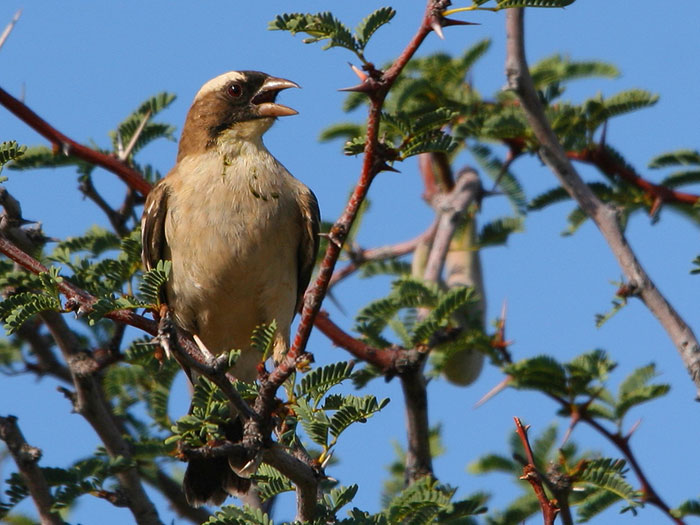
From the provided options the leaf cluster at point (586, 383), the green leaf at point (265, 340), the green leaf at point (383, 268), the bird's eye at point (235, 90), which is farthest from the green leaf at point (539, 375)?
the bird's eye at point (235, 90)

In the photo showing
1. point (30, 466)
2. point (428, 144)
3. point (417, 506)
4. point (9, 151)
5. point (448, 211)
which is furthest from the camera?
point (448, 211)

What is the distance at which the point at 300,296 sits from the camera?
6.38 meters

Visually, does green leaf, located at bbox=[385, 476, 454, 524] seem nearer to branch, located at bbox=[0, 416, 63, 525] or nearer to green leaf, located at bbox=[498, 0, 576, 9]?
branch, located at bbox=[0, 416, 63, 525]

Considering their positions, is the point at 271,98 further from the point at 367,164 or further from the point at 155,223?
the point at 367,164

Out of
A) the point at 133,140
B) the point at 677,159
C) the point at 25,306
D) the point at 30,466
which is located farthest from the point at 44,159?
the point at 677,159

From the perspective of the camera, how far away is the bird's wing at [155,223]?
5.96 m

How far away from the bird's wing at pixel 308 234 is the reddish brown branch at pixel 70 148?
0.97m

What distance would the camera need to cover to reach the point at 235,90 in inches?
254

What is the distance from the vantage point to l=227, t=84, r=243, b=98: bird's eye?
6430 mm

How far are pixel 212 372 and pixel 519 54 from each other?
2.61m

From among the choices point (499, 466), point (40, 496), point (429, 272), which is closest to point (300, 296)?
point (429, 272)

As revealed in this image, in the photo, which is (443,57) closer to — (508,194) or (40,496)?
(508,194)

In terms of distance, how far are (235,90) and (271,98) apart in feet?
0.76

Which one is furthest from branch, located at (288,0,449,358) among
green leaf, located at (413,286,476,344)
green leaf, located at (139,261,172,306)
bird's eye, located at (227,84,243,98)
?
bird's eye, located at (227,84,243,98)
